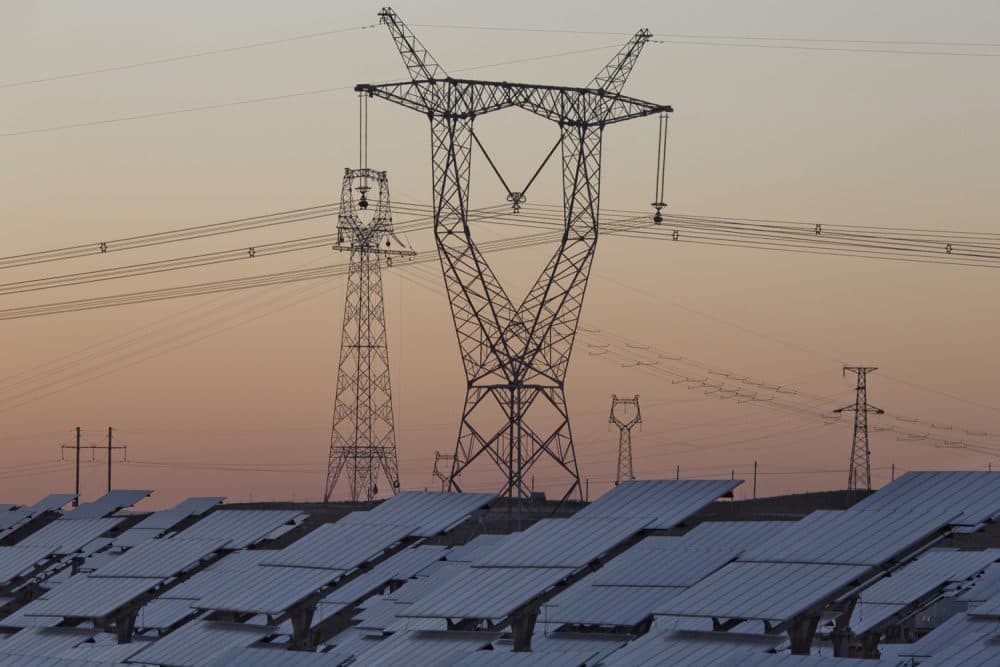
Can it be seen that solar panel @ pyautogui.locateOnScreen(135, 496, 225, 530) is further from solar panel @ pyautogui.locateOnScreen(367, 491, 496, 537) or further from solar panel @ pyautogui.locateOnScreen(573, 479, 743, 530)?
solar panel @ pyautogui.locateOnScreen(573, 479, 743, 530)

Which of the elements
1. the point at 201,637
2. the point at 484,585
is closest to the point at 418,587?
the point at 201,637

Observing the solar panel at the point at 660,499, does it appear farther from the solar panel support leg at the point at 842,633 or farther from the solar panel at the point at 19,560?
the solar panel at the point at 19,560

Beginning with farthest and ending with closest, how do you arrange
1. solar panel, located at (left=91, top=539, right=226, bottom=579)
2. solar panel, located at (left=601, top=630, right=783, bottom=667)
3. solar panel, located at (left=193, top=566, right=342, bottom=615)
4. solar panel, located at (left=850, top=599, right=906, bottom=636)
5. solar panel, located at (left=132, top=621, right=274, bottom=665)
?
solar panel, located at (left=91, top=539, right=226, bottom=579) → solar panel, located at (left=132, top=621, right=274, bottom=665) → solar panel, located at (left=193, top=566, right=342, bottom=615) → solar panel, located at (left=850, top=599, right=906, bottom=636) → solar panel, located at (left=601, top=630, right=783, bottom=667)

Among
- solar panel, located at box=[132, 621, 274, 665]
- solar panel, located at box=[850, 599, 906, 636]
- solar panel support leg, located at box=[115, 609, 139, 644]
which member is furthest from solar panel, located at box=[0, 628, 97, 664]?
solar panel, located at box=[850, 599, 906, 636]

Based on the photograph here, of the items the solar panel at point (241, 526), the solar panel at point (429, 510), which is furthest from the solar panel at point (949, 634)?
the solar panel at point (241, 526)

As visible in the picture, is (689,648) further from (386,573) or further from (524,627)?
(386,573)

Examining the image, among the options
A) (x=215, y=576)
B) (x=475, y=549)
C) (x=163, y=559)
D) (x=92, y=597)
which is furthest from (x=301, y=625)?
(x=475, y=549)

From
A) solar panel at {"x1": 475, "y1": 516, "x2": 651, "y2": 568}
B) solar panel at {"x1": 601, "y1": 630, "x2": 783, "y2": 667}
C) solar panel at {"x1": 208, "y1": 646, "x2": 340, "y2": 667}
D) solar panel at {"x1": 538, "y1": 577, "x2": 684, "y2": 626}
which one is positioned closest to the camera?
solar panel at {"x1": 601, "y1": 630, "x2": 783, "y2": 667}

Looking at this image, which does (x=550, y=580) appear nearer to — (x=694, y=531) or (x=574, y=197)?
(x=694, y=531)
